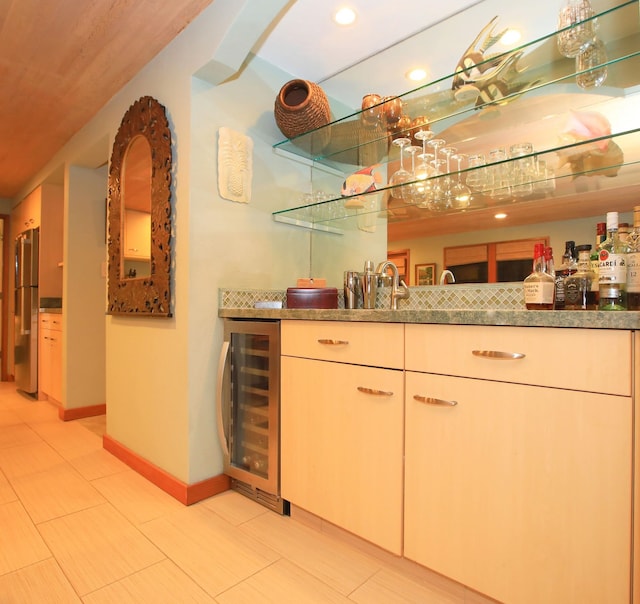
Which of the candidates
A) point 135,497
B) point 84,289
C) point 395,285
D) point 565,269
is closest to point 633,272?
point 565,269

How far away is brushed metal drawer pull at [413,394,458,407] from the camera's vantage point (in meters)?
1.20

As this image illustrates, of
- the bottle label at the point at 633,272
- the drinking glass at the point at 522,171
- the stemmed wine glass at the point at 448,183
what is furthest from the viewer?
the stemmed wine glass at the point at 448,183

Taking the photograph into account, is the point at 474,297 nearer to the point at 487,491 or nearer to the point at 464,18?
the point at 487,491

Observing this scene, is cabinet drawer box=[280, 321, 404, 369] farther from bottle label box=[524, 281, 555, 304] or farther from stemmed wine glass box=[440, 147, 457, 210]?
stemmed wine glass box=[440, 147, 457, 210]

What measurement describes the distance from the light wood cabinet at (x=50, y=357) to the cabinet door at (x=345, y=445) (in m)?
2.92

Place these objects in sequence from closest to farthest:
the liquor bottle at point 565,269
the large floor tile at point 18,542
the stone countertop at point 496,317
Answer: the stone countertop at point 496,317, the liquor bottle at point 565,269, the large floor tile at point 18,542

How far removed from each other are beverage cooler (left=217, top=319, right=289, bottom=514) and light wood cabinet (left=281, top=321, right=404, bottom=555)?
7 centimetres

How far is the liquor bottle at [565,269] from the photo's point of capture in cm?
133

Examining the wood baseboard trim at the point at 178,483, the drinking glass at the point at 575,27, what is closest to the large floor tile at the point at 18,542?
Result: the wood baseboard trim at the point at 178,483

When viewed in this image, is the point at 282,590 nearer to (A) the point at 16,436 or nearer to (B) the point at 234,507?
(B) the point at 234,507

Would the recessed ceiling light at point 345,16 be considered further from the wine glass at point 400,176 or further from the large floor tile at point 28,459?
the large floor tile at point 28,459

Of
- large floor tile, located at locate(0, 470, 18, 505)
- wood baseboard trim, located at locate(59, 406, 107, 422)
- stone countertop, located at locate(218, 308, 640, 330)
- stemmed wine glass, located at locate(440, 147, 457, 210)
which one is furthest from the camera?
wood baseboard trim, located at locate(59, 406, 107, 422)

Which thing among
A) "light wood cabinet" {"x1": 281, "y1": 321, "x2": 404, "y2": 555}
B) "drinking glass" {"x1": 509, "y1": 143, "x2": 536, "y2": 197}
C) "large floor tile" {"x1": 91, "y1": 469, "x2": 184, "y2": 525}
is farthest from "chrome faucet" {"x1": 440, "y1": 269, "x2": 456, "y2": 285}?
"large floor tile" {"x1": 91, "y1": 469, "x2": 184, "y2": 525}

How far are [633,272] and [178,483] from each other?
1986 millimetres
